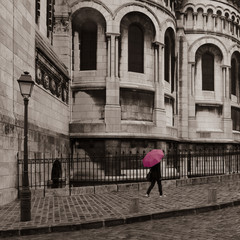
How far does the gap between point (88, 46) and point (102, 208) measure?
1291 centimetres

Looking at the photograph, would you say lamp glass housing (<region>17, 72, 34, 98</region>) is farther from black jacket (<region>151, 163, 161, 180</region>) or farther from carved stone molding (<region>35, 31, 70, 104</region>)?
carved stone molding (<region>35, 31, 70, 104</region>)

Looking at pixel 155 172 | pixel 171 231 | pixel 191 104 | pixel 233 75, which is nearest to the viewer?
pixel 171 231

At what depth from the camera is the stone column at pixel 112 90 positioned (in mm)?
21438

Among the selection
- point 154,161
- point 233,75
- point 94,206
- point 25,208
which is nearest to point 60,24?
point 154,161

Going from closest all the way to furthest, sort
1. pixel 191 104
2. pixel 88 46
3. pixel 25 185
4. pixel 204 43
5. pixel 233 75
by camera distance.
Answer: pixel 25 185 < pixel 88 46 < pixel 191 104 < pixel 204 43 < pixel 233 75

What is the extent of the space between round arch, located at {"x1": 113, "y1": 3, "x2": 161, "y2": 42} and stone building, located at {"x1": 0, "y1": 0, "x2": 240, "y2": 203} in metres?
0.06

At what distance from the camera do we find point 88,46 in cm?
2250

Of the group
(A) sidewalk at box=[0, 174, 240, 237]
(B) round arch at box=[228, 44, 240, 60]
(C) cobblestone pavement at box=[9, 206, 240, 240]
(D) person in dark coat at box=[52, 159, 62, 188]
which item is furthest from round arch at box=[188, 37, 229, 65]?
(C) cobblestone pavement at box=[9, 206, 240, 240]

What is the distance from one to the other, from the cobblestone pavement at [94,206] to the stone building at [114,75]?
1.52 m

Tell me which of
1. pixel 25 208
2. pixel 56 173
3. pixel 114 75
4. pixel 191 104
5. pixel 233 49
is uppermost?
pixel 233 49

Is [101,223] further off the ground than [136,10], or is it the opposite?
[136,10]

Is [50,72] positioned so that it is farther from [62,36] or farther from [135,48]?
[135,48]

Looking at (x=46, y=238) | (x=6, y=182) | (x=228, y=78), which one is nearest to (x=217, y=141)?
(x=228, y=78)

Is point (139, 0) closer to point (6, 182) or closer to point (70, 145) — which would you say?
point (70, 145)
